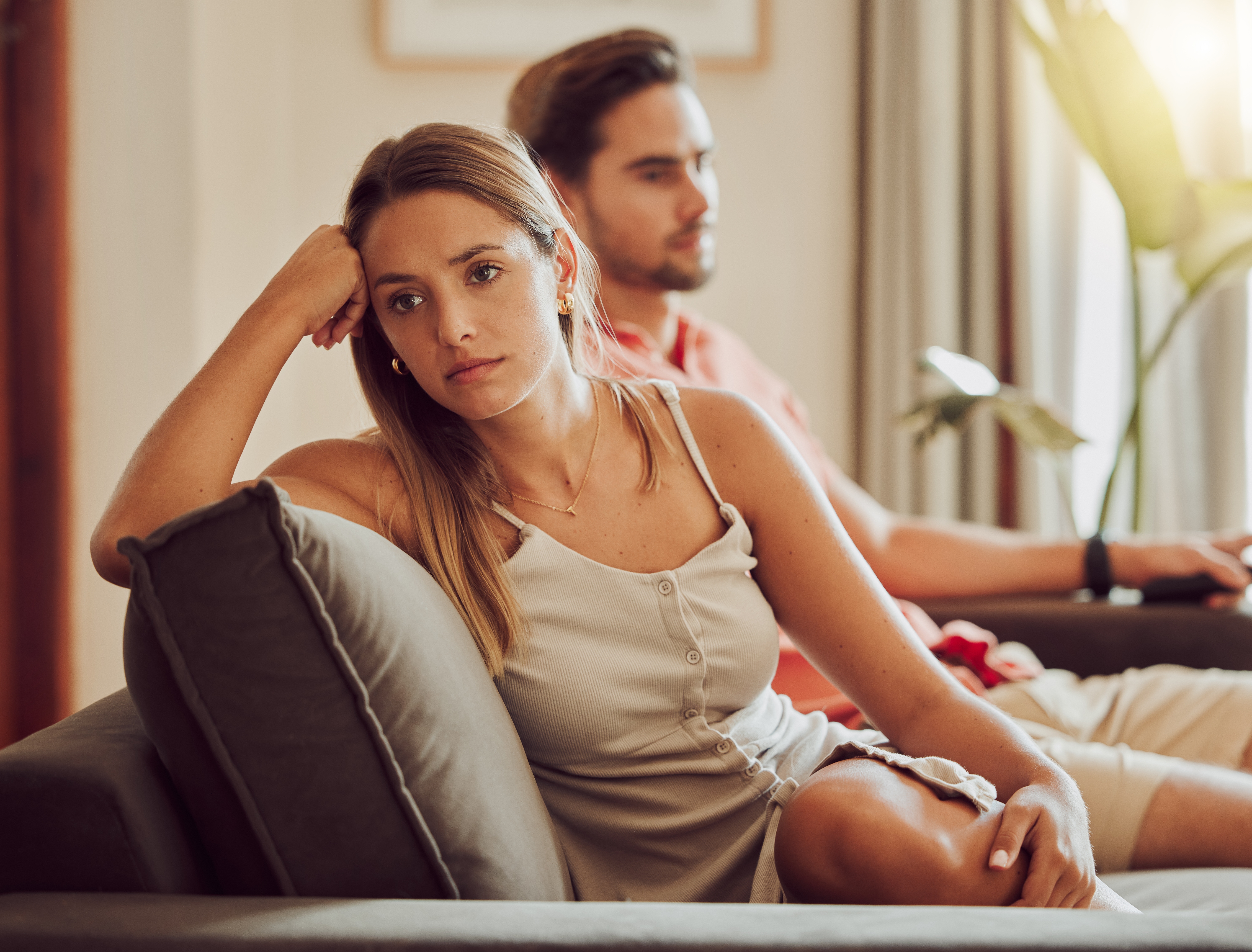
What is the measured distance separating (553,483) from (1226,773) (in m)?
0.84

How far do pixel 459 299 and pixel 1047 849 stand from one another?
66 centimetres

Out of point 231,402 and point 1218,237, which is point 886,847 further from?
point 1218,237

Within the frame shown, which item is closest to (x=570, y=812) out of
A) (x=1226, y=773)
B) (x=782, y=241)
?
(x=1226, y=773)

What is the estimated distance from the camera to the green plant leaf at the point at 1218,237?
75.7 inches

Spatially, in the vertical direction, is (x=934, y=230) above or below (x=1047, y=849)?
above

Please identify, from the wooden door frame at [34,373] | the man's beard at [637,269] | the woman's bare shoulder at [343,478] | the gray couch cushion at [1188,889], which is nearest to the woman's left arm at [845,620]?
the gray couch cushion at [1188,889]

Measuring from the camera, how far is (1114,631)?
5.26 feet

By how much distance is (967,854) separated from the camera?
735mm

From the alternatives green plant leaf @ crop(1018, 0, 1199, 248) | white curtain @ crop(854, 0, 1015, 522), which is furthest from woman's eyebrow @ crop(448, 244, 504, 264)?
white curtain @ crop(854, 0, 1015, 522)

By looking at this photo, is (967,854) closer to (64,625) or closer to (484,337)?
(484,337)

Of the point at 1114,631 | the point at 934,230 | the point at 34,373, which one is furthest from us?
the point at 934,230

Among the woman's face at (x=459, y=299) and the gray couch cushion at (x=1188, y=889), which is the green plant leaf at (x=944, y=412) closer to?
the gray couch cushion at (x=1188, y=889)

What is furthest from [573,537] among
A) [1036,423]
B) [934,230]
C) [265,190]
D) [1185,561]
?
[265,190]

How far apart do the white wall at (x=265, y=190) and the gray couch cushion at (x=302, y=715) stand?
6.17 feet
